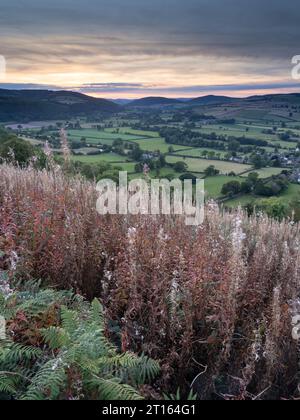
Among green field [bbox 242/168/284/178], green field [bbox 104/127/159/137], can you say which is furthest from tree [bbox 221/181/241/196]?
green field [bbox 104/127/159/137]

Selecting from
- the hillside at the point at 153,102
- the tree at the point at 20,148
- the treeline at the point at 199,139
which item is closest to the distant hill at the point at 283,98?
the treeline at the point at 199,139

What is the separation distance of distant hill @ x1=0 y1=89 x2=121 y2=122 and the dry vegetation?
15.4m

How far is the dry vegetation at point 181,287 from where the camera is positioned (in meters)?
2.67

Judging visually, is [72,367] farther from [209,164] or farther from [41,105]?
[209,164]

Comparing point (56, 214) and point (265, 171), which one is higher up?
point (56, 214)

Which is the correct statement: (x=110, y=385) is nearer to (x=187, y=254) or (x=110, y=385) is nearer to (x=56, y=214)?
(x=187, y=254)

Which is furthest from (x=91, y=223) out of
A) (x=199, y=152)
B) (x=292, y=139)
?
(x=292, y=139)

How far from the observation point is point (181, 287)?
307 centimetres

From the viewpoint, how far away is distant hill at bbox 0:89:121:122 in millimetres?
18656

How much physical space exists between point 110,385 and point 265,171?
28.0 metres

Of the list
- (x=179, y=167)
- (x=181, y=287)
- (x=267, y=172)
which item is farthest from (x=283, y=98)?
(x=181, y=287)

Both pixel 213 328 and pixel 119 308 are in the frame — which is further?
pixel 119 308

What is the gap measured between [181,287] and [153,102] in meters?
45.9

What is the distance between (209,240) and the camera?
3.90 m
